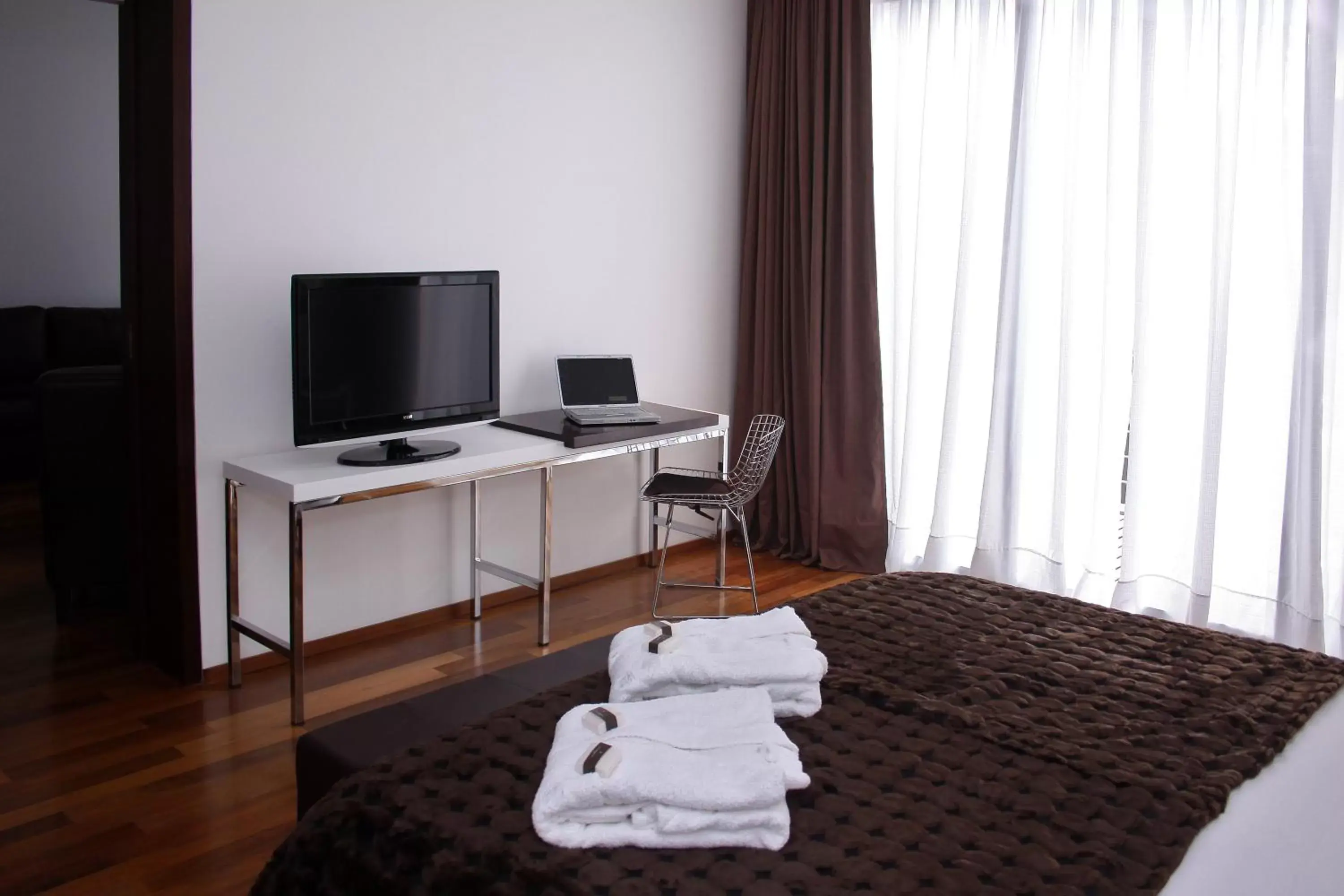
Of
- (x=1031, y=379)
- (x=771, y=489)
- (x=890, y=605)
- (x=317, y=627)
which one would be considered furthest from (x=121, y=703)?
(x=1031, y=379)

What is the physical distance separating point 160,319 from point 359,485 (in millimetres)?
815

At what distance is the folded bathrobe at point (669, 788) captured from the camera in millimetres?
1636

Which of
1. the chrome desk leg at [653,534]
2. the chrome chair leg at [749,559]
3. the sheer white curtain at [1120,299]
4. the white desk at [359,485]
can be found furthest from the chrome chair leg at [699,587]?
the sheer white curtain at [1120,299]

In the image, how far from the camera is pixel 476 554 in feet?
13.9

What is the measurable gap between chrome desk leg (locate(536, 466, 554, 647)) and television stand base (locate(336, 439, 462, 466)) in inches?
13.6

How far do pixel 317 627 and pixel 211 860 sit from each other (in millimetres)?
1341

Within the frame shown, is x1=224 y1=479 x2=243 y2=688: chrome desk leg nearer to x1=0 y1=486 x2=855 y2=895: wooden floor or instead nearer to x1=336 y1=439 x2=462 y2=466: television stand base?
x1=0 y1=486 x2=855 y2=895: wooden floor

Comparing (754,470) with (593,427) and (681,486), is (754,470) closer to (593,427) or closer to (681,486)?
(681,486)

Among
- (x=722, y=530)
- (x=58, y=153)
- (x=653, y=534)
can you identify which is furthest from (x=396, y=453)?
(x=58, y=153)

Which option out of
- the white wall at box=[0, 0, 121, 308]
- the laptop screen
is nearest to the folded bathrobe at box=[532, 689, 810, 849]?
the laptop screen

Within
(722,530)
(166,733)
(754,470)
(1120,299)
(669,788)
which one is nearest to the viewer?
(669,788)

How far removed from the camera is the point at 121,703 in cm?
337

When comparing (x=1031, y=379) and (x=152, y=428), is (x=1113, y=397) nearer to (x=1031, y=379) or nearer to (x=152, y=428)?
(x=1031, y=379)

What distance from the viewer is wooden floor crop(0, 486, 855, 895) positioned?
2545mm
